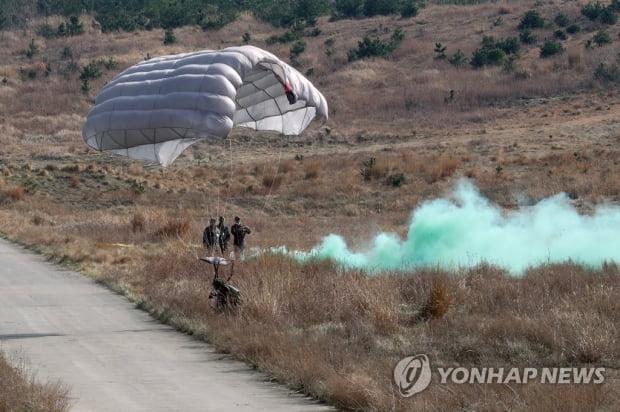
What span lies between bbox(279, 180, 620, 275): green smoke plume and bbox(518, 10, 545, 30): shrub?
50.8 meters

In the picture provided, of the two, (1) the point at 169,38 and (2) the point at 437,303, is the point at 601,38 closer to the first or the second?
(1) the point at 169,38

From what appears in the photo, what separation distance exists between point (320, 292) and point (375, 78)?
54.7 m

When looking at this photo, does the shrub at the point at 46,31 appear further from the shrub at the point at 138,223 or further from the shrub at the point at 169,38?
the shrub at the point at 138,223

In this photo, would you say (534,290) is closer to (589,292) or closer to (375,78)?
(589,292)

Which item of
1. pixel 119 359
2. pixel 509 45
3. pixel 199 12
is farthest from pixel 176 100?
pixel 199 12

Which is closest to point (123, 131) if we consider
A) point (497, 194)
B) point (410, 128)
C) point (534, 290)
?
point (534, 290)

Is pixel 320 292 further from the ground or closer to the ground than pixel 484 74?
closer to the ground

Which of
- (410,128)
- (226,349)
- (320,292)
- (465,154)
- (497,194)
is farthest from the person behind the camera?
(410,128)

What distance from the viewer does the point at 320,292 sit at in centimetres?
1698

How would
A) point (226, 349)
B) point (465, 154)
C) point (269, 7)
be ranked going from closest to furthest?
1. point (226, 349)
2. point (465, 154)
3. point (269, 7)

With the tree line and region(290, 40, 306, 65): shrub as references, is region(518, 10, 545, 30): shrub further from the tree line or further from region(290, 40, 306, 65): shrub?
region(290, 40, 306, 65): shrub

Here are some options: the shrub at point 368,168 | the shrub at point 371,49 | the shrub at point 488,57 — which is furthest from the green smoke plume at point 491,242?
the shrub at point 371,49

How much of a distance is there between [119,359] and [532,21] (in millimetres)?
66522

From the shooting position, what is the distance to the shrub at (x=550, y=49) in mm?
68750
